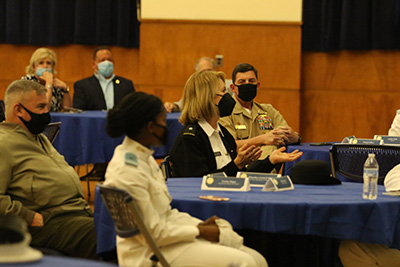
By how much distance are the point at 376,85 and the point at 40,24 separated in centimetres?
495

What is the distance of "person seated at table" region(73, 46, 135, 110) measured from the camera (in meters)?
8.12

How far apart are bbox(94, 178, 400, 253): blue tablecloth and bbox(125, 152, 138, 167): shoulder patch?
0.46 meters

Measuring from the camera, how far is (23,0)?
9.88 meters

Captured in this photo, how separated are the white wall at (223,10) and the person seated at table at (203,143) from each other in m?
4.88

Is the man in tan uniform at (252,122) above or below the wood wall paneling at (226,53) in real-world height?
below

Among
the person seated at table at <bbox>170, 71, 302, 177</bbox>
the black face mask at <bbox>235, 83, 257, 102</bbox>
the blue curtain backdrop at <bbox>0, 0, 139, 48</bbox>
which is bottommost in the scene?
the person seated at table at <bbox>170, 71, 302, 177</bbox>

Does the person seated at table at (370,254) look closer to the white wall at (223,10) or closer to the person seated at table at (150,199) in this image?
the person seated at table at (150,199)

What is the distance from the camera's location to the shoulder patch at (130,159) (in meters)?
2.80

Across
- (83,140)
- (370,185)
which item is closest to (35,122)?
(370,185)

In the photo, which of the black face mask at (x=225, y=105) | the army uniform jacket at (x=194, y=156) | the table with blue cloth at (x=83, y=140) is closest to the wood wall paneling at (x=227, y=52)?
the table with blue cloth at (x=83, y=140)

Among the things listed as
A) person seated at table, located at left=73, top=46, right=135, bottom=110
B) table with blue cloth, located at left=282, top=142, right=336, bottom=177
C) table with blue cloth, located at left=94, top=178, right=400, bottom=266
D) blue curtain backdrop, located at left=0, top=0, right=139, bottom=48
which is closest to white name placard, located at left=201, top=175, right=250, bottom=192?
table with blue cloth, located at left=94, top=178, right=400, bottom=266

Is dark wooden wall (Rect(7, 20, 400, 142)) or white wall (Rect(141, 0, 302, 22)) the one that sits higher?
white wall (Rect(141, 0, 302, 22))

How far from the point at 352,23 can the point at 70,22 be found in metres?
4.09

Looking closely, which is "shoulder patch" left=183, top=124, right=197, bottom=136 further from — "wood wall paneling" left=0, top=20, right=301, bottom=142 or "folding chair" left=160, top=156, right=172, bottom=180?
"wood wall paneling" left=0, top=20, right=301, bottom=142
